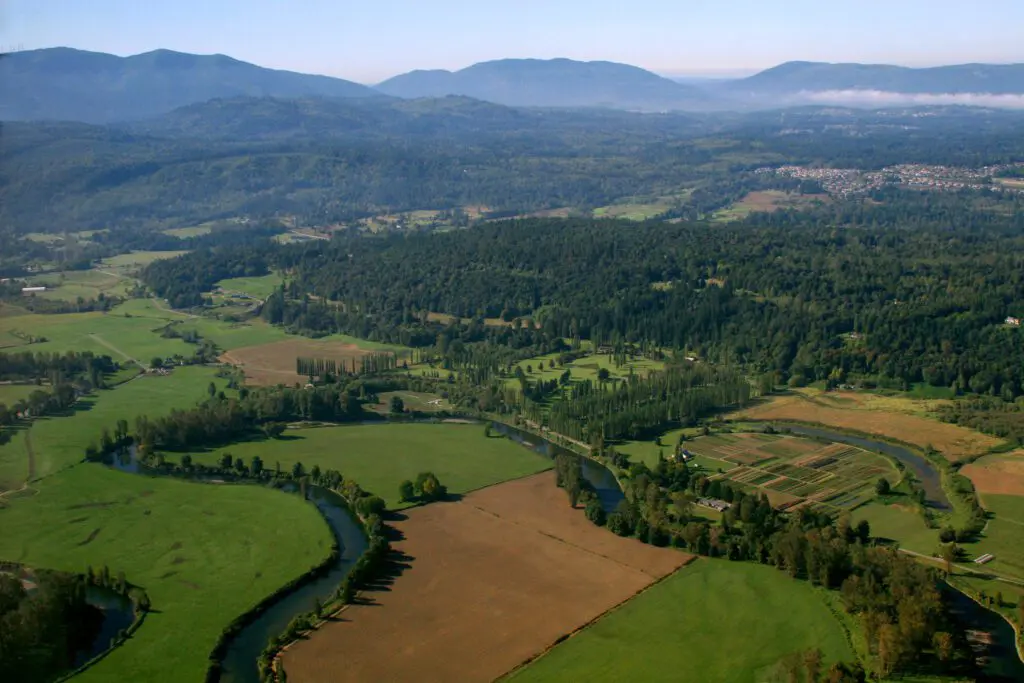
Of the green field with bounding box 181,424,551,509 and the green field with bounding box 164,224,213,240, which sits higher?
the green field with bounding box 164,224,213,240

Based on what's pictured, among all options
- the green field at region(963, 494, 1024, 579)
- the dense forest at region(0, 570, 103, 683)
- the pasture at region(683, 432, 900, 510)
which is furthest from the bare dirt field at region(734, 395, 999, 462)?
the dense forest at region(0, 570, 103, 683)

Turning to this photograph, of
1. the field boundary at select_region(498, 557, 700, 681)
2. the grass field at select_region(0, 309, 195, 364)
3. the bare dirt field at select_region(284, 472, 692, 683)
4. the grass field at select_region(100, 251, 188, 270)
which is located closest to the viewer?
the field boundary at select_region(498, 557, 700, 681)

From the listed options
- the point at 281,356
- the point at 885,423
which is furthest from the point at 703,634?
the point at 281,356

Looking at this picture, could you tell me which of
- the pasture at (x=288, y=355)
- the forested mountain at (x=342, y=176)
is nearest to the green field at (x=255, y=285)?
the pasture at (x=288, y=355)

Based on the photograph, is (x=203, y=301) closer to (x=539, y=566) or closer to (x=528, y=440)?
(x=528, y=440)

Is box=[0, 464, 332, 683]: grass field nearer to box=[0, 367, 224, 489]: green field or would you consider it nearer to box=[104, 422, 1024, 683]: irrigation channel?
box=[104, 422, 1024, 683]: irrigation channel

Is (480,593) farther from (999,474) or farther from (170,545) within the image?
(999,474)

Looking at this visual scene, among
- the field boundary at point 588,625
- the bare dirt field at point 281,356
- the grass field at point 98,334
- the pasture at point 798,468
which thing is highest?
the grass field at point 98,334

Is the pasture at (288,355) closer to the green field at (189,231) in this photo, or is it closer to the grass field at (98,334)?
the grass field at (98,334)
